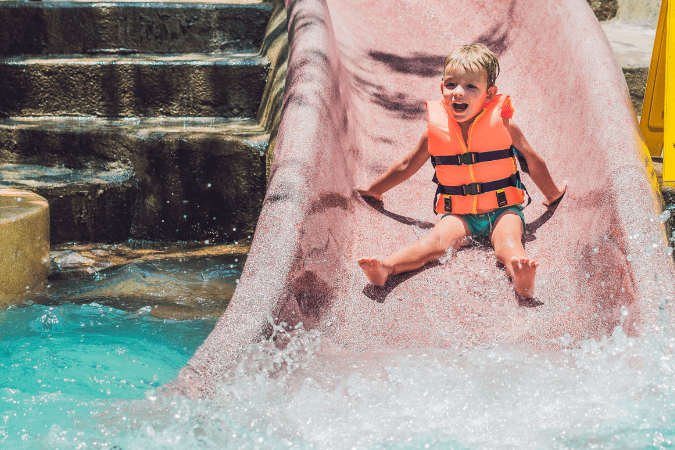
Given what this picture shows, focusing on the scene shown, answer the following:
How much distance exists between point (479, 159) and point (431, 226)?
397mm

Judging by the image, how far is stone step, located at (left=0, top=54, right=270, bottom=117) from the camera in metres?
4.90

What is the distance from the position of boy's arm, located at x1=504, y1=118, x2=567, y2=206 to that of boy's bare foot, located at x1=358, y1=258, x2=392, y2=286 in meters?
0.77

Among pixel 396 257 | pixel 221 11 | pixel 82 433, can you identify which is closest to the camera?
pixel 82 433

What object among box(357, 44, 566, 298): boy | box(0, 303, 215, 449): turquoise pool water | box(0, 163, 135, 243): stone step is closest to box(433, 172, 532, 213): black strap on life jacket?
box(357, 44, 566, 298): boy

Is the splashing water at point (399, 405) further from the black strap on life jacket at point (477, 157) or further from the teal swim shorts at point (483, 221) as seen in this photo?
the black strap on life jacket at point (477, 157)

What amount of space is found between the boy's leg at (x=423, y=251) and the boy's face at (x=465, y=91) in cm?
45

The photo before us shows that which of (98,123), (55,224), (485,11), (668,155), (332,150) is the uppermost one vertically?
(485,11)

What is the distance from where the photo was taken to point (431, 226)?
9.77 feet

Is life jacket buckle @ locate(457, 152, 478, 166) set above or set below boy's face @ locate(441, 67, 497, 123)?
below

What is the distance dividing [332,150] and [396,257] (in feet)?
2.08

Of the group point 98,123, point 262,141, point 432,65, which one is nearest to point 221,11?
point 98,123

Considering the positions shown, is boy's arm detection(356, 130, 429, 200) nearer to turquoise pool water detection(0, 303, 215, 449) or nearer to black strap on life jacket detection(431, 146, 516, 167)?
black strap on life jacket detection(431, 146, 516, 167)

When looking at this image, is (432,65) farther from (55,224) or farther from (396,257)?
(55,224)

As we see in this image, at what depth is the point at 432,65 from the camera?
4016 millimetres
